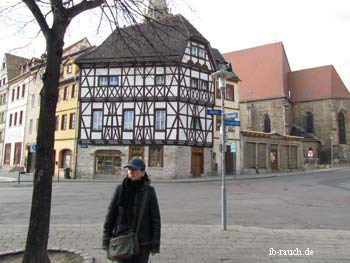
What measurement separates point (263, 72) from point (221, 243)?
47.2 m

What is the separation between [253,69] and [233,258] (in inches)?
1946

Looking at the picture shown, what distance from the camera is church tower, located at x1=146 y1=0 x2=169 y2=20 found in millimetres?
6113

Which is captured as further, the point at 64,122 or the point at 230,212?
the point at 64,122

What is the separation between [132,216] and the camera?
3.67 m

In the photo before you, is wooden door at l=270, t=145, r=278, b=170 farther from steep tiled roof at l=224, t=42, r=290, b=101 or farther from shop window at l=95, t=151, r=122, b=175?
shop window at l=95, t=151, r=122, b=175

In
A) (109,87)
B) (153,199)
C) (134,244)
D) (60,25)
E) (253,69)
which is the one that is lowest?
(134,244)

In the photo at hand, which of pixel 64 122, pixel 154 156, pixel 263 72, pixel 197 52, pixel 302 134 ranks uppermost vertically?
pixel 263 72

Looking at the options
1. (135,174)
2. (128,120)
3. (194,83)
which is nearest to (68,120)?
(128,120)

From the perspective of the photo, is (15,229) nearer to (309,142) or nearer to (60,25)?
(60,25)

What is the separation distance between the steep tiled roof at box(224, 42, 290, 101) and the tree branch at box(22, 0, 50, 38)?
45682mm

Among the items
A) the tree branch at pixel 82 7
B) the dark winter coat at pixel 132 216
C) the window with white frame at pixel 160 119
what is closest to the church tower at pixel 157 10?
the tree branch at pixel 82 7

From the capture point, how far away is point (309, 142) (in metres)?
47.0

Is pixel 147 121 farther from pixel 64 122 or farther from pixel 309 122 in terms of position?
pixel 309 122

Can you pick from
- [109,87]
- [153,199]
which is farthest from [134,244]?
[109,87]
